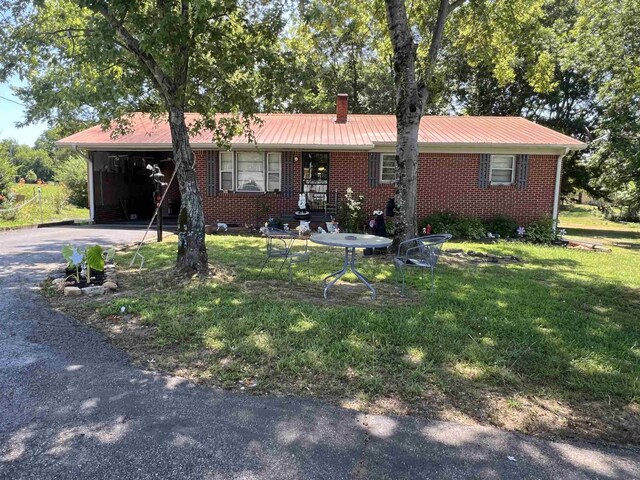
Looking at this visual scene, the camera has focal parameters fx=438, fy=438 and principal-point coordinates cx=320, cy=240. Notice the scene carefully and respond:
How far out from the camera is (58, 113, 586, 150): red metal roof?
13677 millimetres

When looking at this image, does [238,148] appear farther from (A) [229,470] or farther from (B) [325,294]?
(A) [229,470]

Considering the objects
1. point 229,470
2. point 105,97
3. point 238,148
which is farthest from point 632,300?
point 238,148

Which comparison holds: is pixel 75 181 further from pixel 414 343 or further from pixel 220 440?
pixel 220 440

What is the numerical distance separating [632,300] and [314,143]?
9.47m

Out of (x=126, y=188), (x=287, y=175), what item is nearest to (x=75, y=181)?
(x=126, y=188)

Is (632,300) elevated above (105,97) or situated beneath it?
situated beneath

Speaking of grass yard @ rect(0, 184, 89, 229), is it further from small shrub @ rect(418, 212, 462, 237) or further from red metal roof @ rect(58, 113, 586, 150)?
small shrub @ rect(418, 212, 462, 237)

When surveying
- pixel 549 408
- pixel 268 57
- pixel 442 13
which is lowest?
pixel 549 408

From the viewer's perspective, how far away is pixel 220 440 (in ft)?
8.75

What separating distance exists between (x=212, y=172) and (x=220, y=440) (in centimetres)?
1260

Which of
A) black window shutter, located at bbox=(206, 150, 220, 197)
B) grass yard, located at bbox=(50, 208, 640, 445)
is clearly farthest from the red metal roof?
grass yard, located at bbox=(50, 208, 640, 445)

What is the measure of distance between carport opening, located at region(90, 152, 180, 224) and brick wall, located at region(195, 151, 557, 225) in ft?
9.73

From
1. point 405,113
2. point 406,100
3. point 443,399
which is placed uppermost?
point 406,100

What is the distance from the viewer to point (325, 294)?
5770mm
